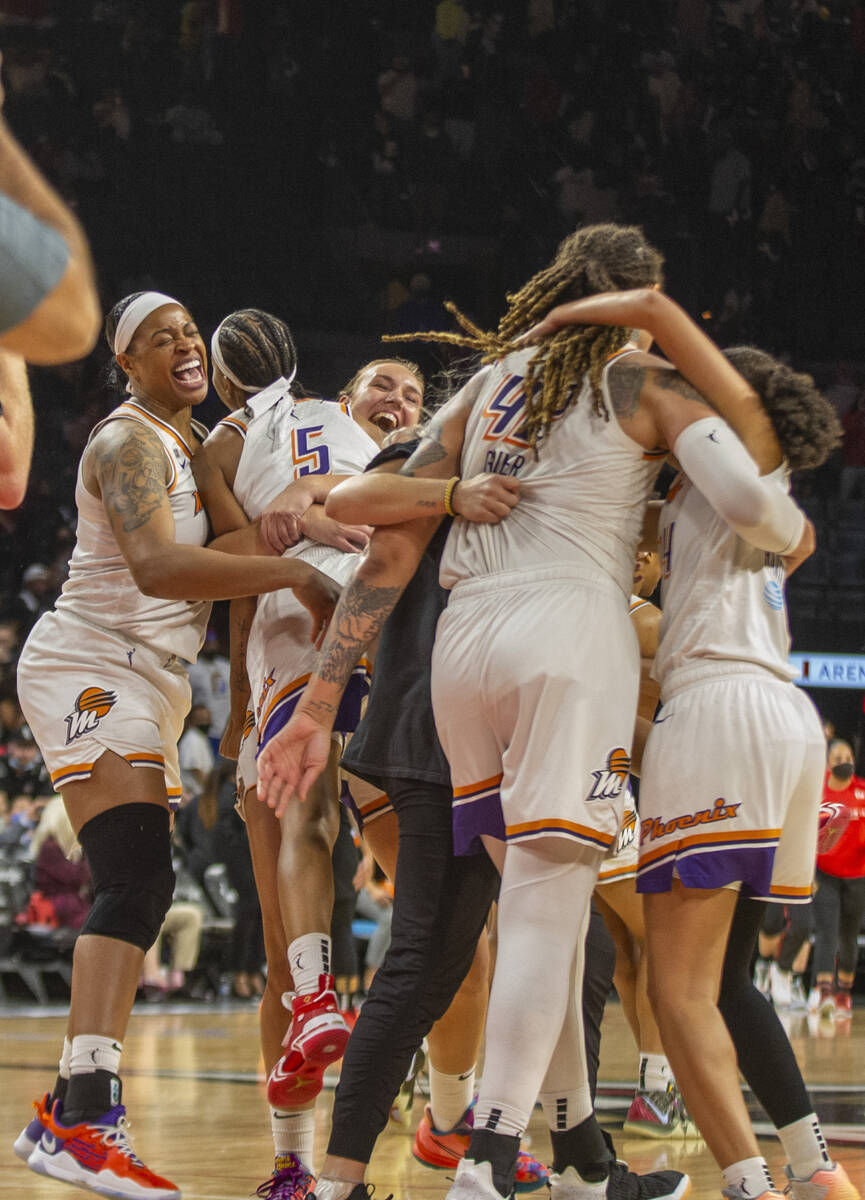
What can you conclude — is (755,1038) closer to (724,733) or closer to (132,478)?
(724,733)

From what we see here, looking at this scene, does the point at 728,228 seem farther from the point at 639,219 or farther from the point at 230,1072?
the point at 230,1072

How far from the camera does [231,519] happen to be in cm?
377

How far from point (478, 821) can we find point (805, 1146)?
1022mm

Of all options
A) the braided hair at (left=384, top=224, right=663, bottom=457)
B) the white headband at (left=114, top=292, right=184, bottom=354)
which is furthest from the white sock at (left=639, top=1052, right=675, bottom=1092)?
the white headband at (left=114, top=292, right=184, bottom=354)

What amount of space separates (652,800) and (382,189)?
459 inches

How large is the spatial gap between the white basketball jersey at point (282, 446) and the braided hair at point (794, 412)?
1.30 m

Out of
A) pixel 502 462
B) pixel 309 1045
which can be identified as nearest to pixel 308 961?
pixel 309 1045

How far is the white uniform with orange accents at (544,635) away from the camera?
265 cm

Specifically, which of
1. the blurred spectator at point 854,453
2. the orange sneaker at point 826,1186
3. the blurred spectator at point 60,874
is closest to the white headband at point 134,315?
the orange sneaker at point 826,1186

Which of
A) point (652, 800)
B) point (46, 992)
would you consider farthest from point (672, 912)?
point (46, 992)

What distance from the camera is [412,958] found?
2.80 meters

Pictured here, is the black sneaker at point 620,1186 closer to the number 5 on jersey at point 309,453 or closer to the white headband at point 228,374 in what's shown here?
the number 5 on jersey at point 309,453

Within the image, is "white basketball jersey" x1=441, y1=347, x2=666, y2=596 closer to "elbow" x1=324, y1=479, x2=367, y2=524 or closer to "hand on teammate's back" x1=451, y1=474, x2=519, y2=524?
"hand on teammate's back" x1=451, y1=474, x2=519, y2=524

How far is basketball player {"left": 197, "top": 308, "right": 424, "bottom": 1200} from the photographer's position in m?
3.19
